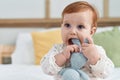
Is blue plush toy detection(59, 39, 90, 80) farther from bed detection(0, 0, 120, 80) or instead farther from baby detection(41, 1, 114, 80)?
bed detection(0, 0, 120, 80)

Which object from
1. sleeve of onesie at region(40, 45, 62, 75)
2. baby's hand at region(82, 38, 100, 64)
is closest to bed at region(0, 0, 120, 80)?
sleeve of onesie at region(40, 45, 62, 75)

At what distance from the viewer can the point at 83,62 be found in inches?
37.6

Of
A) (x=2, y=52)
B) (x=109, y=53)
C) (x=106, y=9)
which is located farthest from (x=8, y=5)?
(x=109, y=53)

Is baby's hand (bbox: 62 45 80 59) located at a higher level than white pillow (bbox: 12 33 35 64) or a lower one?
higher

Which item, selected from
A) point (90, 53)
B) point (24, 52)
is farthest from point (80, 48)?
point (24, 52)

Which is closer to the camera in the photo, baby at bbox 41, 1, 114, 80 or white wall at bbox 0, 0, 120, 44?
baby at bbox 41, 1, 114, 80

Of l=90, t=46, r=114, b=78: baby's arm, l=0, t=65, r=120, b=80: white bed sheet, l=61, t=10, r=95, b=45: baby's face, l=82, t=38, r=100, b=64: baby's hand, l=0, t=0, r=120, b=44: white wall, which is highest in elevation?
A: l=0, t=0, r=120, b=44: white wall

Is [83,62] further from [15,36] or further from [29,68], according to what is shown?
[15,36]

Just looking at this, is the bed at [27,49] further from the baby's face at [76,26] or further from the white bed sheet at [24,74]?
the baby's face at [76,26]

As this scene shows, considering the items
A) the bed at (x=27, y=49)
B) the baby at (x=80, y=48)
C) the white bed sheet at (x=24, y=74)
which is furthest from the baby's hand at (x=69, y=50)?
the bed at (x=27, y=49)

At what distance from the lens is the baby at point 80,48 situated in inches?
38.1

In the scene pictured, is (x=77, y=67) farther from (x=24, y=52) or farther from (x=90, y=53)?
(x=24, y=52)

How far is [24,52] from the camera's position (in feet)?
7.39

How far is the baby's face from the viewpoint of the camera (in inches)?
38.6
